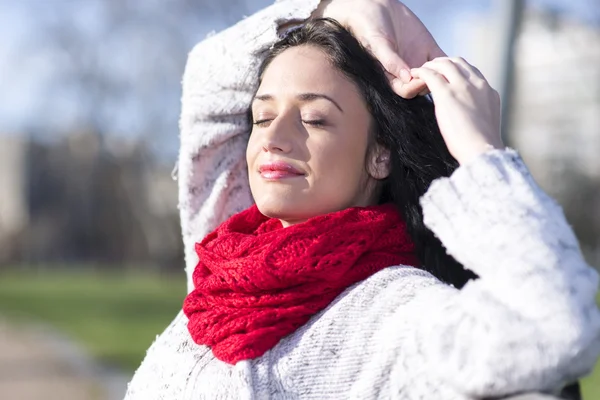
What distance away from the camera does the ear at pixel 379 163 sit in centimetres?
241

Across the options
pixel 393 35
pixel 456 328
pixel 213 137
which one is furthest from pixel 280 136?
pixel 456 328

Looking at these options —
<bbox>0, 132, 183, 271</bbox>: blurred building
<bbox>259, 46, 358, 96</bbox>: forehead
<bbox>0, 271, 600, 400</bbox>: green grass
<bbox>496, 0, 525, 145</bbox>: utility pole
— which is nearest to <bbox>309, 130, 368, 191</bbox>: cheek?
<bbox>259, 46, 358, 96</bbox>: forehead

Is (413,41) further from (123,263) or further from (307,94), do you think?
(123,263)

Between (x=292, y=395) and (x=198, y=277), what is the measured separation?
529mm

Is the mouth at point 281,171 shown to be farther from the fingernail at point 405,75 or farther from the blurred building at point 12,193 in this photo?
the blurred building at point 12,193

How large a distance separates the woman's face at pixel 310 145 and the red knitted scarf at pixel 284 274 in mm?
84

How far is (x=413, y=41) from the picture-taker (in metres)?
2.40

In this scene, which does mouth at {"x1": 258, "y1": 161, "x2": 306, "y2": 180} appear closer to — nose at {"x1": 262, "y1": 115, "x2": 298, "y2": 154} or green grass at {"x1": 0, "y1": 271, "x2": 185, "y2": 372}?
nose at {"x1": 262, "y1": 115, "x2": 298, "y2": 154}

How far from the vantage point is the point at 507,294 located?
1.75 meters

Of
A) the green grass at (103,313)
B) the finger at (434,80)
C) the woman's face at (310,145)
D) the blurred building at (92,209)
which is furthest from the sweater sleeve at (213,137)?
the blurred building at (92,209)

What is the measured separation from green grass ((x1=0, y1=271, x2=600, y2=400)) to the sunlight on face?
240 inches

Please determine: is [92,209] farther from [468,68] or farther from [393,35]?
[468,68]

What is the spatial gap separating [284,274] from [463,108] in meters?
0.59

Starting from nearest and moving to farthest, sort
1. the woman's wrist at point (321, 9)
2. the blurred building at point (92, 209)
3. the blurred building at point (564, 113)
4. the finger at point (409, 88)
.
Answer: the finger at point (409, 88) → the woman's wrist at point (321, 9) → the blurred building at point (564, 113) → the blurred building at point (92, 209)
